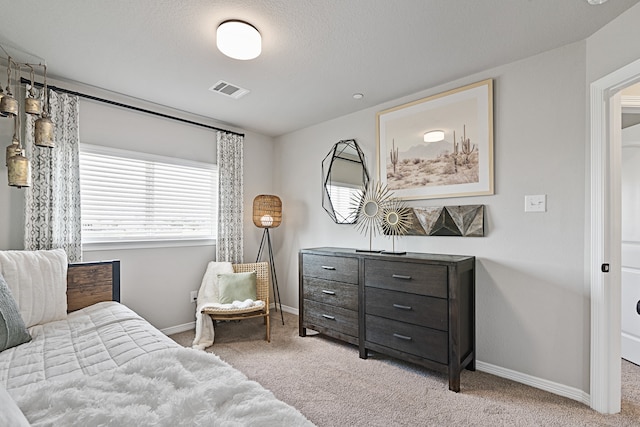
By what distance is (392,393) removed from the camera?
217 centimetres

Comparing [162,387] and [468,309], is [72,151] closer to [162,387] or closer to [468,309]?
[162,387]

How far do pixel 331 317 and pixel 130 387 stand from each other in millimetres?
2110

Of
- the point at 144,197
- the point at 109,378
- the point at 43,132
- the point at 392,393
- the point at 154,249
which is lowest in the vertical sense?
the point at 392,393

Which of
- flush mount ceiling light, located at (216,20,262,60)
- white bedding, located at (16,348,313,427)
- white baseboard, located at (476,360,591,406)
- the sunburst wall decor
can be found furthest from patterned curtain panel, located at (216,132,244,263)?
white baseboard, located at (476,360,591,406)

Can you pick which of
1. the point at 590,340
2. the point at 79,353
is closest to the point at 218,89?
the point at 79,353

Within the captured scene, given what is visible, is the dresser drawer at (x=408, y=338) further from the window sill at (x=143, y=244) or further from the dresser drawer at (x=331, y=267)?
the window sill at (x=143, y=244)

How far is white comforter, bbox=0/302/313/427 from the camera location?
3.02 ft

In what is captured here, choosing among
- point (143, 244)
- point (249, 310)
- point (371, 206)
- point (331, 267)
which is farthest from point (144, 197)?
point (371, 206)

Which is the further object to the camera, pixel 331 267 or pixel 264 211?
pixel 264 211

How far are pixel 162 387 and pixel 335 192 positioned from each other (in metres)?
2.78

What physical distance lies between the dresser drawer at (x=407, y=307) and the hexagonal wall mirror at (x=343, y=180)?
102 cm

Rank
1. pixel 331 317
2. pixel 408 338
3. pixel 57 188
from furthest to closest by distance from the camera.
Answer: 1. pixel 331 317
2. pixel 57 188
3. pixel 408 338

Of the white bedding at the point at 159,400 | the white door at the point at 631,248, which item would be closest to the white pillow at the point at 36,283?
the white bedding at the point at 159,400

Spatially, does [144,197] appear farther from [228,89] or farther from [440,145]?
[440,145]
